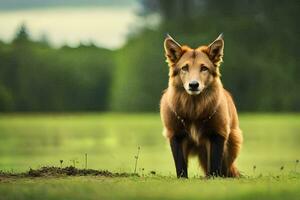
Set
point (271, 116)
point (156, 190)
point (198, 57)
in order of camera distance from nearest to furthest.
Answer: point (156, 190), point (198, 57), point (271, 116)

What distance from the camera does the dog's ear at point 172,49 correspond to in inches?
536

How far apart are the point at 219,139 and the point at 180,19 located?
53.8 m

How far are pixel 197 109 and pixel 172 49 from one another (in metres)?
0.94

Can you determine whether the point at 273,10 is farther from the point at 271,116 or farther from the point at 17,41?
the point at 17,41

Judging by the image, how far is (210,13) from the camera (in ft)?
221

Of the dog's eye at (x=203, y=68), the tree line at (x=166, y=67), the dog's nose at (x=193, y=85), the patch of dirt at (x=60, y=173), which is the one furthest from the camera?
the tree line at (x=166, y=67)

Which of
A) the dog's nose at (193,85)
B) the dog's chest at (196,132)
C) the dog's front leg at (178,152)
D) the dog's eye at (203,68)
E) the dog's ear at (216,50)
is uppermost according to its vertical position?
the dog's ear at (216,50)

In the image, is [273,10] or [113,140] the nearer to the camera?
[113,140]

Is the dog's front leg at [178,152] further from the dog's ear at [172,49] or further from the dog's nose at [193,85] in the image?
the dog's ear at [172,49]

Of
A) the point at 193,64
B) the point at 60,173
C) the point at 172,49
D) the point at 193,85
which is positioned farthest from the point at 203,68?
the point at 60,173

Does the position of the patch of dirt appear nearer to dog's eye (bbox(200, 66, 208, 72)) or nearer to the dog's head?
the dog's head

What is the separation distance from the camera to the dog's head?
13398mm

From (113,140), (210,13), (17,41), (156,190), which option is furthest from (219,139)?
(17,41)

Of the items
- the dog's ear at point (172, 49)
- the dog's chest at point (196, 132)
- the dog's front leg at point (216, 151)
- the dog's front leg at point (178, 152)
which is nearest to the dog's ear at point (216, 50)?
the dog's ear at point (172, 49)
